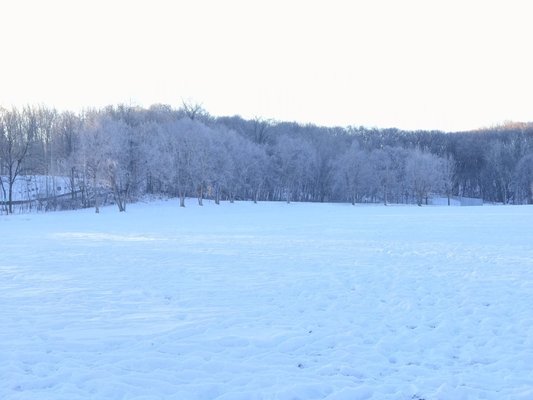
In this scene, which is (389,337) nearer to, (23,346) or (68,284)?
(23,346)

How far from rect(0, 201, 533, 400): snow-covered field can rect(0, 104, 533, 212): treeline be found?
42.9m

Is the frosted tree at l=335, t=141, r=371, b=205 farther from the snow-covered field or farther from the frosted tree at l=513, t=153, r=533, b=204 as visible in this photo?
the snow-covered field

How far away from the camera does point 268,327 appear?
8.82 metres

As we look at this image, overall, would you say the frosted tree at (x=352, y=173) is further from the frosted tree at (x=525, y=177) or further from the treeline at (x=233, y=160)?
the frosted tree at (x=525, y=177)

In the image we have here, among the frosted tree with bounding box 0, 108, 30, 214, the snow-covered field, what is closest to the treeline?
the frosted tree with bounding box 0, 108, 30, 214

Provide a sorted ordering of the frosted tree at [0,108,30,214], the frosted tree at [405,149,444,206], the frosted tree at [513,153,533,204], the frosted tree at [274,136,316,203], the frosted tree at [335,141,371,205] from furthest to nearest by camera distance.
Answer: the frosted tree at [513,153,533,204]
the frosted tree at [405,149,444,206]
the frosted tree at [335,141,371,205]
the frosted tree at [274,136,316,203]
the frosted tree at [0,108,30,214]

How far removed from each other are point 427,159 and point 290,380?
94055 mm

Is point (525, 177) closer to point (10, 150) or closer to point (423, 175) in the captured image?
point (423, 175)

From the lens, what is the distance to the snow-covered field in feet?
20.4

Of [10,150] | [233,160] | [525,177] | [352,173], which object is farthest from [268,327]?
[525,177]

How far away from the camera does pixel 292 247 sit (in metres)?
21.6

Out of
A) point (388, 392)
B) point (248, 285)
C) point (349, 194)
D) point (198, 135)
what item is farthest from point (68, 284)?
point (349, 194)

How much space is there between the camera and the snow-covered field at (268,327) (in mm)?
6211

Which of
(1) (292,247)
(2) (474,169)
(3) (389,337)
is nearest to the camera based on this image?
(3) (389,337)
